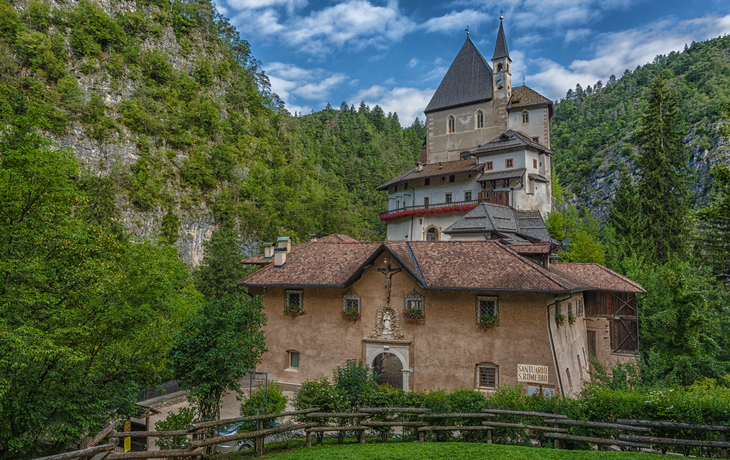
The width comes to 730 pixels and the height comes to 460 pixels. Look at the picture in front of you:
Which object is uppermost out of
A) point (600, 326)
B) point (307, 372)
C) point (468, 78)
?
point (468, 78)

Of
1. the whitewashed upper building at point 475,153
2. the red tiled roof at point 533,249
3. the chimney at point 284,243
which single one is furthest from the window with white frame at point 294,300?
the whitewashed upper building at point 475,153

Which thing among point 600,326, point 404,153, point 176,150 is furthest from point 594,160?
point 176,150

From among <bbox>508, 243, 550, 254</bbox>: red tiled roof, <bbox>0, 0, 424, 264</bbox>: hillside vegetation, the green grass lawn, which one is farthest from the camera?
<bbox>0, 0, 424, 264</bbox>: hillside vegetation

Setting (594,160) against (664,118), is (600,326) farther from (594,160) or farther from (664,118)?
(594,160)

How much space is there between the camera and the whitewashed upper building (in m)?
42.2

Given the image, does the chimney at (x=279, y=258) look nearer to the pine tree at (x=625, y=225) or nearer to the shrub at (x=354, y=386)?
the shrub at (x=354, y=386)

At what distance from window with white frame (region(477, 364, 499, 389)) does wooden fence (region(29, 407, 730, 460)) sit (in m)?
4.29

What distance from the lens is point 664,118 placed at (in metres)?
41.2

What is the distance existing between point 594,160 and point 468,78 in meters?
47.1

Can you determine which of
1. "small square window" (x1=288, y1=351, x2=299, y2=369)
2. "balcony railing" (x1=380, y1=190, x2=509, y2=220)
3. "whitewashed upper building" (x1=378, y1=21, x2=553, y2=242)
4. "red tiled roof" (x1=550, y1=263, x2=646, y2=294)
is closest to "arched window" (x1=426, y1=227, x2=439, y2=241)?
"whitewashed upper building" (x1=378, y1=21, x2=553, y2=242)

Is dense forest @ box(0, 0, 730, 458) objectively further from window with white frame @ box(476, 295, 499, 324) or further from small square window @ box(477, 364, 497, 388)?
window with white frame @ box(476, 295, 499, 324)

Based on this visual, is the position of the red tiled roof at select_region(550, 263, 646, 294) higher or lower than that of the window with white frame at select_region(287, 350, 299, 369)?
higher

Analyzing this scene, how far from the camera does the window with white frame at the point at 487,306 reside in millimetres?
17625

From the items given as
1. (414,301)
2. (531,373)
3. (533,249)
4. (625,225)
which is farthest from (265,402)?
(625,225)
